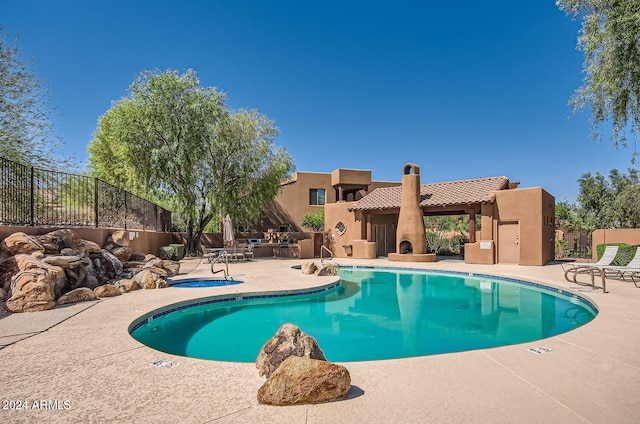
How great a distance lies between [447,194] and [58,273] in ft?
55.2

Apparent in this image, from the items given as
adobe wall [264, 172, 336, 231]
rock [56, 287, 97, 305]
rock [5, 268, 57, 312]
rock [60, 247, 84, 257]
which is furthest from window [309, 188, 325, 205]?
rock [5, 268, 57, 312]

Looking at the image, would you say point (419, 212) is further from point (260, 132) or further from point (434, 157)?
point (434, 157)

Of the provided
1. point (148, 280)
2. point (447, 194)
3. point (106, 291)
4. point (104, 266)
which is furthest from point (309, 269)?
point (447, 194)

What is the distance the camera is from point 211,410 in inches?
106

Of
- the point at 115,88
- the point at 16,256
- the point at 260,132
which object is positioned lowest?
the point at 16,256

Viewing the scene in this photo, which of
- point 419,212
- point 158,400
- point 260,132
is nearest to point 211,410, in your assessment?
point 158,400

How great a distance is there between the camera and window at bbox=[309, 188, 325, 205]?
98.2 feet

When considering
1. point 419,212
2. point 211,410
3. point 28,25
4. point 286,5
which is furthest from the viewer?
point 419,212

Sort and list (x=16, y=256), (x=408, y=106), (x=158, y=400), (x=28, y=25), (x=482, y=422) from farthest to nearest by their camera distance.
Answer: (x=408, y=106), (x=28, y=25), (x=16, y=256), (x=158, y=400), (x=482, y=422)

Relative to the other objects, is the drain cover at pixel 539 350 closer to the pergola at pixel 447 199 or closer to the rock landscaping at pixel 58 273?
the rock landscaping at pixel 58 273

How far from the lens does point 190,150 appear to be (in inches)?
697

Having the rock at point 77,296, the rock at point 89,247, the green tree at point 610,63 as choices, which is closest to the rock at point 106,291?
the rock at point 77,296

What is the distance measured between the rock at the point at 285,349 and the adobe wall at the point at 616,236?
17.0 meters

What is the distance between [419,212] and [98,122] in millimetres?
21705
